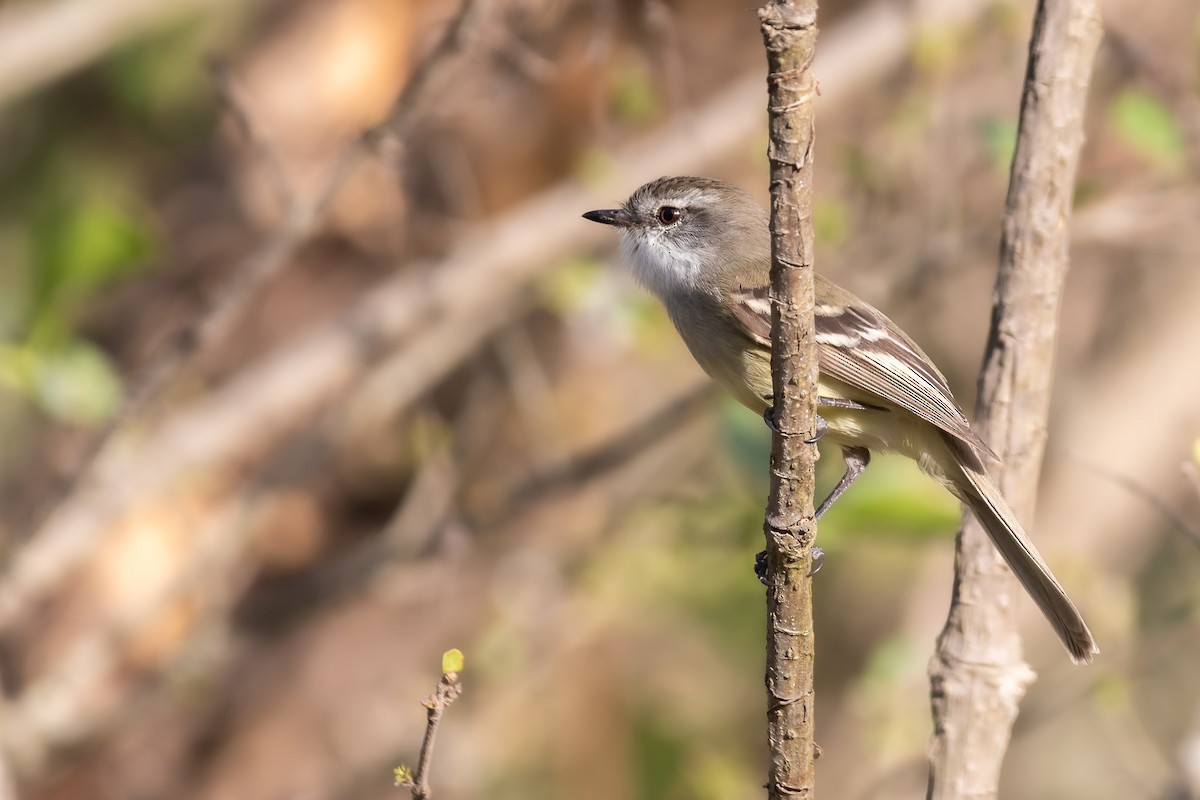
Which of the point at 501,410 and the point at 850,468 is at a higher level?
→ the point at 501,410

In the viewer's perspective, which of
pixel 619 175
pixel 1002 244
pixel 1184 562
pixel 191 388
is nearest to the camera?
pixel 1002 244

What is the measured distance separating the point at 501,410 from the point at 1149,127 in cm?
328

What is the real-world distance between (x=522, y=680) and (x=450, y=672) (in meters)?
4.13

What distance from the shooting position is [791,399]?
2701mm

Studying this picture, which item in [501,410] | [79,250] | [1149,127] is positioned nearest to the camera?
[79,250]

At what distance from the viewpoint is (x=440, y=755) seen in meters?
6.48

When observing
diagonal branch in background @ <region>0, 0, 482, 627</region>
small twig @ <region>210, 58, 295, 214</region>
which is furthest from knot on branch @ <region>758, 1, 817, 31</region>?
small twig @ <region>210, 58, 295, 214</region>

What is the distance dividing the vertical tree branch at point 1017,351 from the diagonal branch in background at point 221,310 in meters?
1.66

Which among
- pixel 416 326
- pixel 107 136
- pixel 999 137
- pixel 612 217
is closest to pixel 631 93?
pixel 612 217

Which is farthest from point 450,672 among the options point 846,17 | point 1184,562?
point 1184,562

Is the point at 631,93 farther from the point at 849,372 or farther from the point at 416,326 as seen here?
the point at 849,372

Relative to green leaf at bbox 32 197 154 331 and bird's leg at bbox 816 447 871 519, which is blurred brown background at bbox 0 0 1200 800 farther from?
bird's leg at bbox 816 447 871 519

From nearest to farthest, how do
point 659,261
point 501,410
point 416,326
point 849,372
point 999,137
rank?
point 849,372 → point 659,261 → point 999,137 → point 416,326 → point 501,410

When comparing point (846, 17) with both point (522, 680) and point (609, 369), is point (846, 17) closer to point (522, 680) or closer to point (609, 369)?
point (609, 369)
